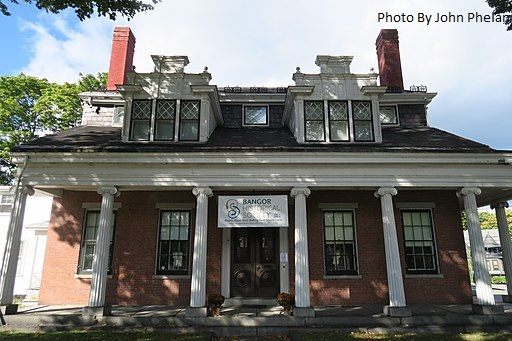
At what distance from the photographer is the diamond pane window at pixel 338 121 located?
12164 mm

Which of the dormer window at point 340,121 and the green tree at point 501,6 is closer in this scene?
the green tree at point 501,6

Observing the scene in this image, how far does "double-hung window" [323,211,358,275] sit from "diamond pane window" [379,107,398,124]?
4.95 m

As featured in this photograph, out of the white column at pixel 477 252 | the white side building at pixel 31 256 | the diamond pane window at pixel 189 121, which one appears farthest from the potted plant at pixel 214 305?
the white side building at pixel 31 256

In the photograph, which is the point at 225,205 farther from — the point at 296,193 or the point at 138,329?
the point at 138,329

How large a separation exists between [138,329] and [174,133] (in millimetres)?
6374

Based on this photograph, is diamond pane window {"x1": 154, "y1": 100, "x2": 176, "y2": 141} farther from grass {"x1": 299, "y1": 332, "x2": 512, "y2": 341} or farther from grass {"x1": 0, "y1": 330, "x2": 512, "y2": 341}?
grass {"x1": 299, "y1": 332, "x2": 512, "y2": 341}

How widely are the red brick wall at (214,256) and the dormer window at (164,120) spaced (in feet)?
7.06

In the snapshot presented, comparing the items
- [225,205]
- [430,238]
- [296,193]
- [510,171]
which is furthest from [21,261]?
[510,171]

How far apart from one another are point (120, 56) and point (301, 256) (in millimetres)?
12390

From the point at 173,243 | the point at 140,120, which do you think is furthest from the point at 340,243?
the point at 140,120

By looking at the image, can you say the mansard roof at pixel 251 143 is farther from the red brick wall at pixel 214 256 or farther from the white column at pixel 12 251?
the red brick wall at pixel 214 256

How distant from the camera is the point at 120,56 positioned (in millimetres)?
15570

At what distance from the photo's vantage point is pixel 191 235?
12258 millimetres

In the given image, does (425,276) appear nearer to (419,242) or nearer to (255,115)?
(419,242)
